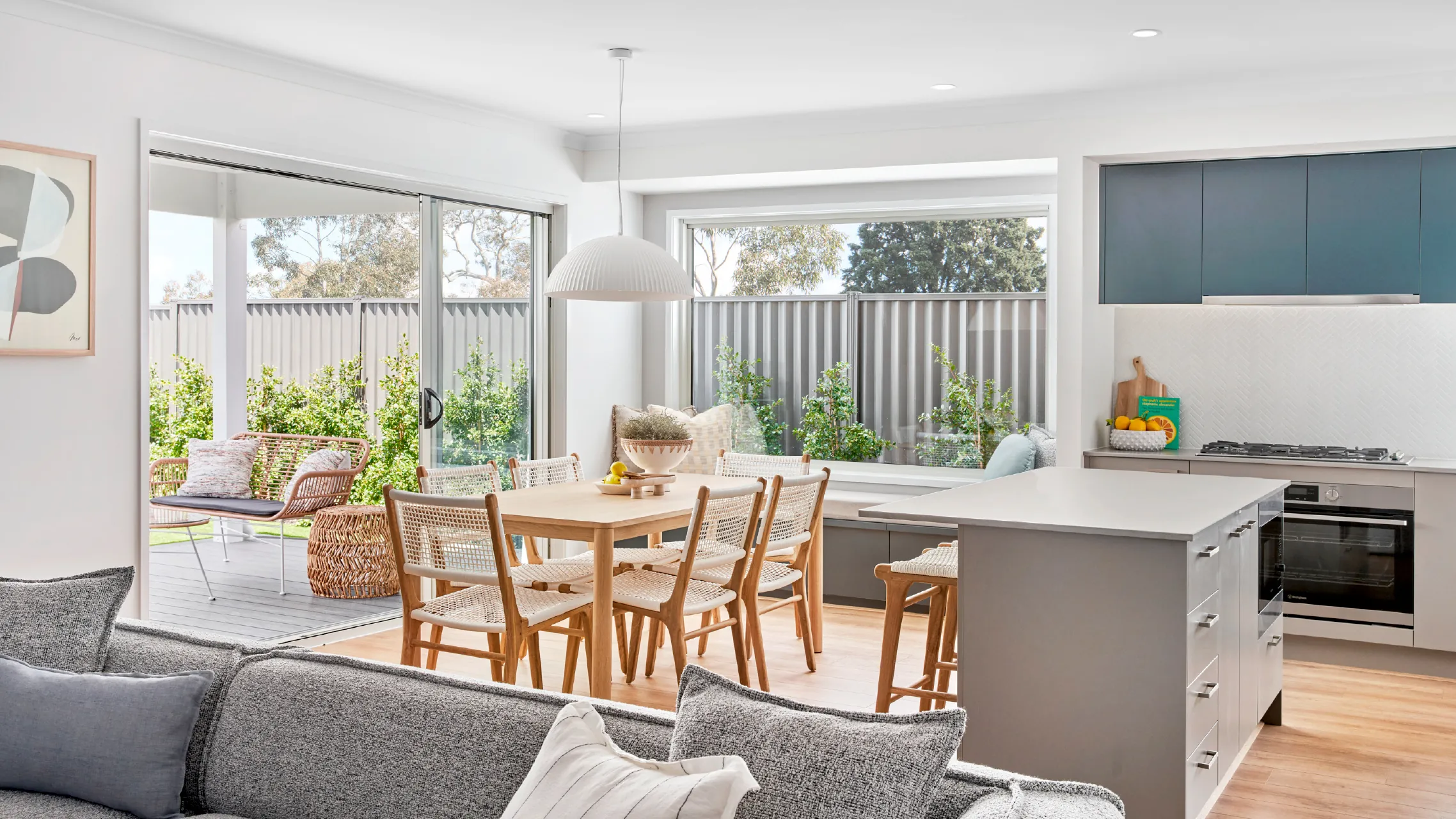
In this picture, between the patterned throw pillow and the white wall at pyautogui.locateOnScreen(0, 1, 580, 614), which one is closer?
the white wall at pyautogui.locateOnScreen(0, 1, 580, 614)

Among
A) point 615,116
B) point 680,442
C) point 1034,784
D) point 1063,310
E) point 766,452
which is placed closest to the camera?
point 1034,784

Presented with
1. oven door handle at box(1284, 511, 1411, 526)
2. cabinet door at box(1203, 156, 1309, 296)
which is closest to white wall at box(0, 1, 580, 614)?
cabinet door at box(1203, 156, 1309, 296)

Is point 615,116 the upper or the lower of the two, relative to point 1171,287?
upper

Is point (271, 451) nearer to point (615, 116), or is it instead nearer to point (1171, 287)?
point (615, 116)

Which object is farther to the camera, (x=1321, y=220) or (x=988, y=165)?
(x=988, y=165)

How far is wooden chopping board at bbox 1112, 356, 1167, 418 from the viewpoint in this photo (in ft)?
18.8

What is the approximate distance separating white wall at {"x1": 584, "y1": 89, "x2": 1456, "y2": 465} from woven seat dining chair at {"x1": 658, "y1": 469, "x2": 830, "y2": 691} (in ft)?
4.72

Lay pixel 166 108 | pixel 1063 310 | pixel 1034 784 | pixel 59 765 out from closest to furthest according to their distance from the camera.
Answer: pixel 1034 784
pixel 59 765
pixel 166 108
pixel 1063 310

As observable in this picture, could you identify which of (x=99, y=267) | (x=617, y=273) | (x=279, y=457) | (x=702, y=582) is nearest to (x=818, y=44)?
(x=617, y=273)

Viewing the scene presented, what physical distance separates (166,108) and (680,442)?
225 cm

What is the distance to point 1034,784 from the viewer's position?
5.28 ft

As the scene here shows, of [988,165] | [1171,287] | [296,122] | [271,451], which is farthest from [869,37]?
[271,451]

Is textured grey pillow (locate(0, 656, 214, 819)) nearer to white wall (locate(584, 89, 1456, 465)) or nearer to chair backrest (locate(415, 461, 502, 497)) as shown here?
chair backrest (locate(415, 461, 502, 497))

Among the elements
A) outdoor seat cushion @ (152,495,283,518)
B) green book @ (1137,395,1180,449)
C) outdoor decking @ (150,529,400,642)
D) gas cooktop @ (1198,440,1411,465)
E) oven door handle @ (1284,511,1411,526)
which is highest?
green book @ (1137,395,1180,449)
